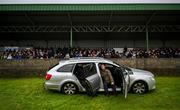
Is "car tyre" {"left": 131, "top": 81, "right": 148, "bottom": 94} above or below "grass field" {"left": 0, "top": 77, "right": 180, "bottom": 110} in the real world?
above

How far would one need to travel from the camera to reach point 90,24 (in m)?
28.0

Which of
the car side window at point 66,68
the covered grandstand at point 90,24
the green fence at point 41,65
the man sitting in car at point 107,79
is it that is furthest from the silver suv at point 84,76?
the covered grandstand at point 90,24

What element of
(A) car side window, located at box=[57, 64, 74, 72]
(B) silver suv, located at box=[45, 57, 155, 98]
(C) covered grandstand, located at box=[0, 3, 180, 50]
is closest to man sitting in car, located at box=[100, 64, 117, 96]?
(B) silver suv, located at box=[45, 57, 155, 98]

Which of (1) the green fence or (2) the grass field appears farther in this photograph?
(1) the green fence

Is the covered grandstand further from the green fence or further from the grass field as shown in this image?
the grass field

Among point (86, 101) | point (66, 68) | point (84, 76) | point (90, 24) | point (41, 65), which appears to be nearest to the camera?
point (86, 101)

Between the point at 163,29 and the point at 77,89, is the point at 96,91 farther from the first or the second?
the point at 163,29

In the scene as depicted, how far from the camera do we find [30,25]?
2809 cm

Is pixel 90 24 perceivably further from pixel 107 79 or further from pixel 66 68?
pixel 107 79

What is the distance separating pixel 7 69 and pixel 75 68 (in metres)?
9.94

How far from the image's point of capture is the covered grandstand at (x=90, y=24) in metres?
Result: 23.5

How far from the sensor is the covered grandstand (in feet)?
77.0

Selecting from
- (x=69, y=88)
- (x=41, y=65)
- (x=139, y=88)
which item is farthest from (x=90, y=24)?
(x=139, y=88)

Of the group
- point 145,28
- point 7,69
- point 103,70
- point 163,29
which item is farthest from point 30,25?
point 103,70
